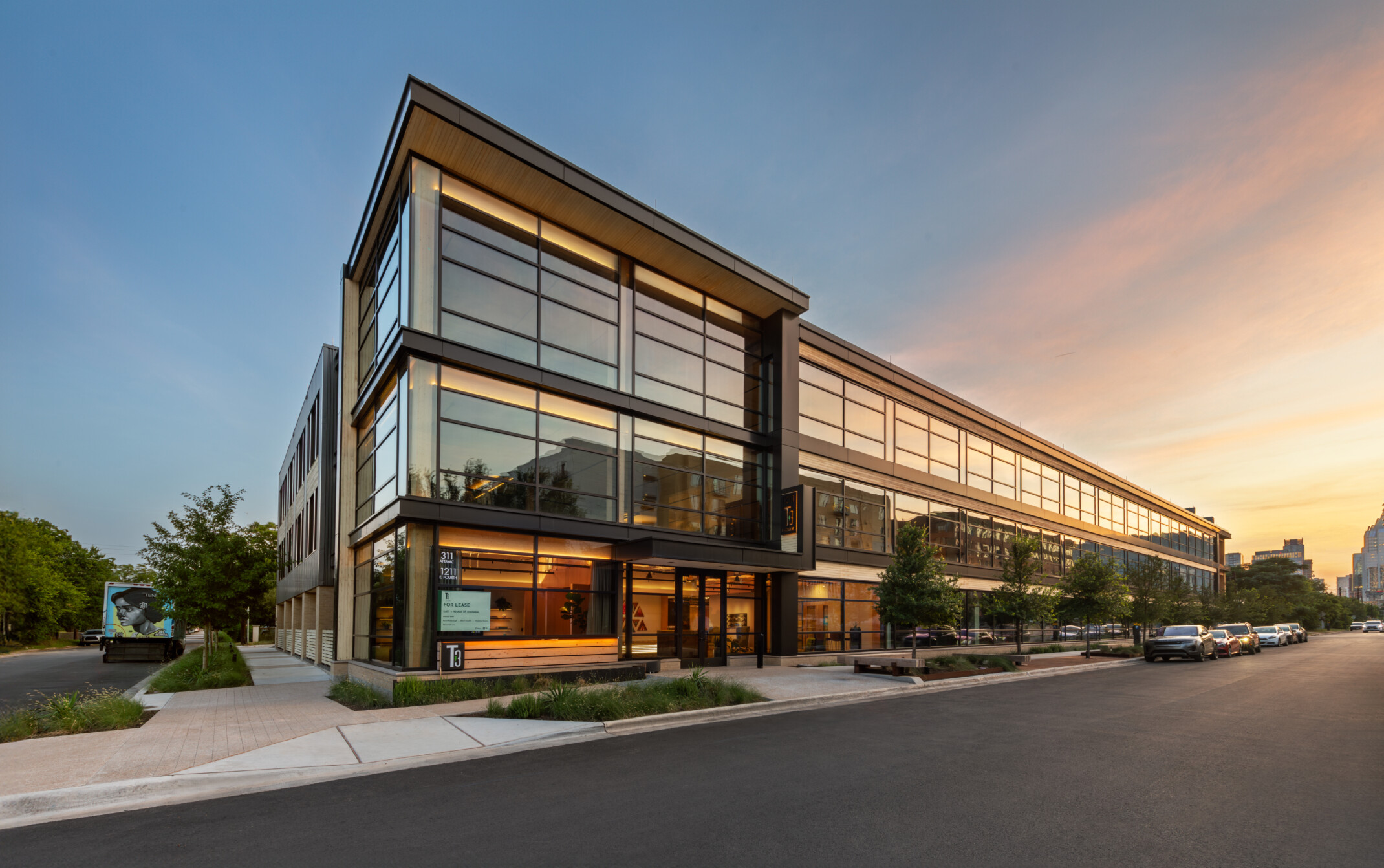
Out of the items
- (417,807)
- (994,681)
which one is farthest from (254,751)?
(994,681)

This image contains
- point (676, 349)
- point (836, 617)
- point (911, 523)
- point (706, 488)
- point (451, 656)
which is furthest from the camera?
point (911, 523)

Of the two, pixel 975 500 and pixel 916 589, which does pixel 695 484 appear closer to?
pixel 916 589

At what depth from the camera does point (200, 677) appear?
2005 centimetres

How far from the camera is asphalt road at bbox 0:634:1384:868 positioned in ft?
21.1

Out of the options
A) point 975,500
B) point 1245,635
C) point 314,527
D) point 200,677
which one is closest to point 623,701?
point 200,677

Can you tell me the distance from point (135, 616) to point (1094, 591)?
42981mm

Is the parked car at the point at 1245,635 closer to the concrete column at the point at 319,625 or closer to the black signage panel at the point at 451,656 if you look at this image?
the black signage panel at the point at 451,656

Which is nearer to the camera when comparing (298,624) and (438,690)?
(438,690)

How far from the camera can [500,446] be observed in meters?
18.5

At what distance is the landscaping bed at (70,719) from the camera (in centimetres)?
1109

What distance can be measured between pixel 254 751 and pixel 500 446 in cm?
920

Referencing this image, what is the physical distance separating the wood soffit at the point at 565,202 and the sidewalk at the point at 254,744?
1269 centimetres

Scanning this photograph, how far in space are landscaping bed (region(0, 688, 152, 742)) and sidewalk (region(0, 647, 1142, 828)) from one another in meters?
0.31

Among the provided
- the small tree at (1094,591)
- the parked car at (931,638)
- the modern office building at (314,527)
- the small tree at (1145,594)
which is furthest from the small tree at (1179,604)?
the modern office building at (314,527)
